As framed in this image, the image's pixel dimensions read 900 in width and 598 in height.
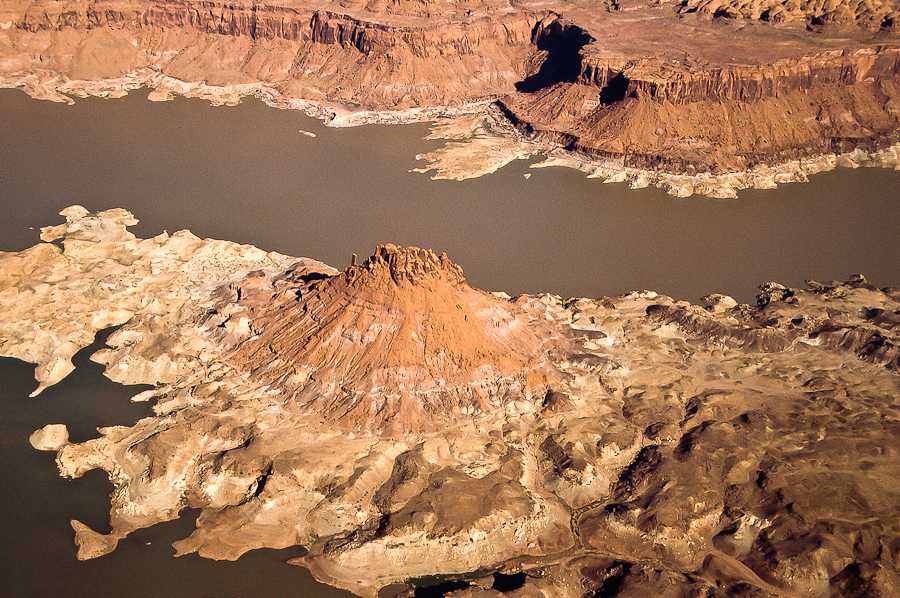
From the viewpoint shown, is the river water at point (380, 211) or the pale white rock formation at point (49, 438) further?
the river water at point (380, 211)

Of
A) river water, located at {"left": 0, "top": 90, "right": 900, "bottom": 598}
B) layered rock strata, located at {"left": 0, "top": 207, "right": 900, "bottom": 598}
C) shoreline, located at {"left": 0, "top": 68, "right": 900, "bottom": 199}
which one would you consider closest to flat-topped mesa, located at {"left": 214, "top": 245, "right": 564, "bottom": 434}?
layered rock strata, located at {"left": 0, "top": 207, "right": 900, "bottom": 598}

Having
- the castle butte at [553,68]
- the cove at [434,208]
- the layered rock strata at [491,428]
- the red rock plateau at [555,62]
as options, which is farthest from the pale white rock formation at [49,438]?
the red rock plateau at [555,62]

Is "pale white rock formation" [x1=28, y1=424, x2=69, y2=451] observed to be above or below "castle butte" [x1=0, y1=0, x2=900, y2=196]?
below

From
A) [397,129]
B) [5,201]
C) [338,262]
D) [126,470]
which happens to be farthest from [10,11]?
[126,470]

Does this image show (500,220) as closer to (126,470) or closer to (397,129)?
(397,129)

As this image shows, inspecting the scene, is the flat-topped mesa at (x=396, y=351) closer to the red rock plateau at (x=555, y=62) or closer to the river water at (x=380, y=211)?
the river water at (x=380, y=211)

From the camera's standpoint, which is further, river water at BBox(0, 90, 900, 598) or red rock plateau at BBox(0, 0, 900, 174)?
red rock plateau at BBox(0, 0, 900, 174)

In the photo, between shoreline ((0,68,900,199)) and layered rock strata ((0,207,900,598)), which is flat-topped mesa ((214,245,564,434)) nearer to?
layered rock strata ((0,207,900,598))
